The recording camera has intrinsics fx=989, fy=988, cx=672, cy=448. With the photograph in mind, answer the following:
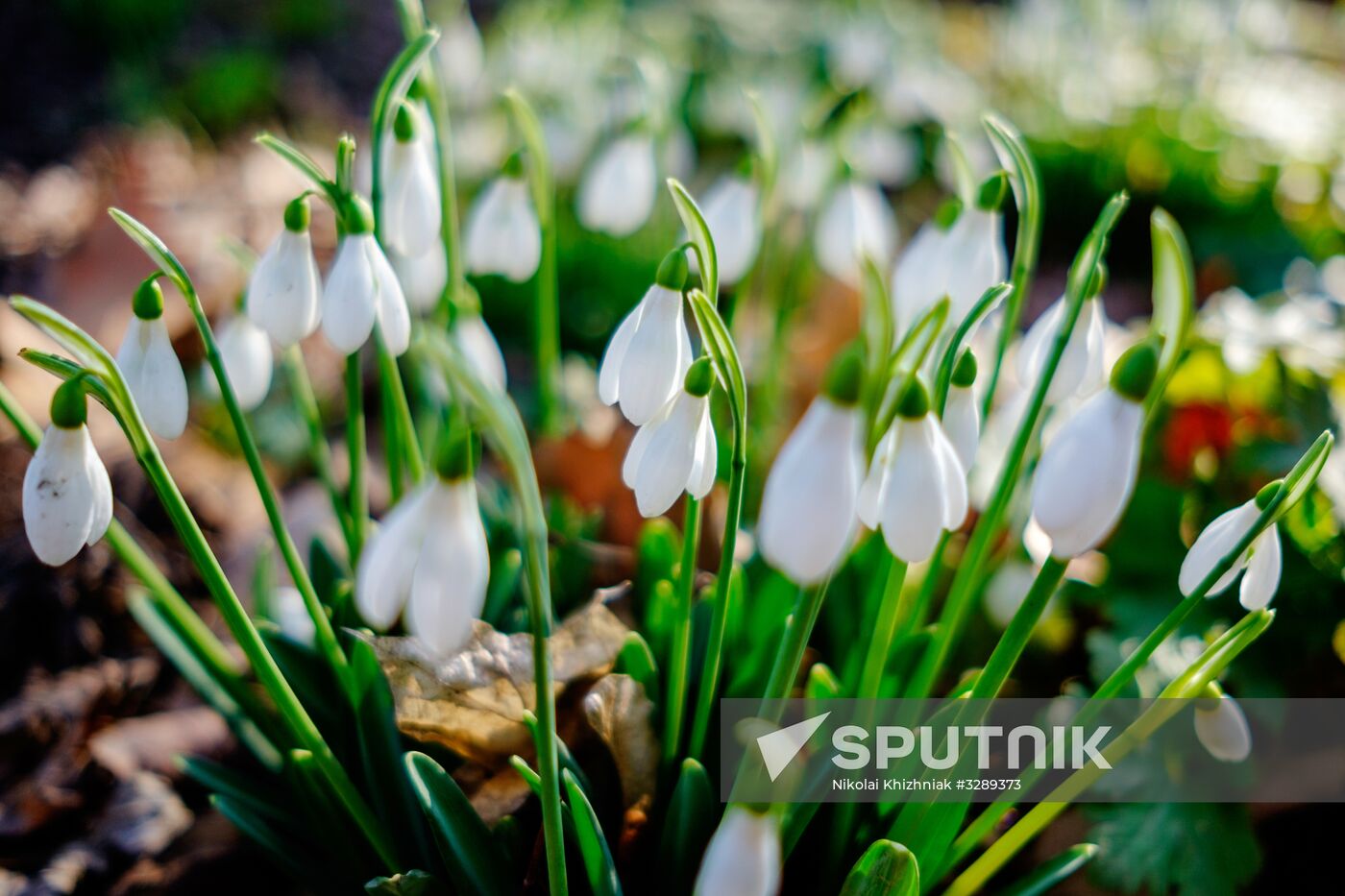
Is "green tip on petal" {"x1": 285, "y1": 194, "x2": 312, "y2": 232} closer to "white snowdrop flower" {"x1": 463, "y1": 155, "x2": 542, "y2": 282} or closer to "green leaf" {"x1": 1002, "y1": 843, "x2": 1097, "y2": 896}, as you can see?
"white snowdrop flower" {"x1": 463, "y1": 155, "x2": 542, "y2": 282}

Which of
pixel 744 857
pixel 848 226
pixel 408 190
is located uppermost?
pixel 848 226

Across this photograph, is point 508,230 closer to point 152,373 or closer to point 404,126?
point 404,126

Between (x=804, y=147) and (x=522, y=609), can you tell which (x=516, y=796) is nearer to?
(x=522, y=609)

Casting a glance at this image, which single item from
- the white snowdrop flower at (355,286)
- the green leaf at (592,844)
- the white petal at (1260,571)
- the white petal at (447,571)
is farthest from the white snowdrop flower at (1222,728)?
the white snowdrop flower at (355,286)

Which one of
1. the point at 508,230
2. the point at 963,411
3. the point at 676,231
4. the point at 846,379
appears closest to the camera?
the point at 846,379

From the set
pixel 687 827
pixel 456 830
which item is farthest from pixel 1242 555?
pixel 456 830

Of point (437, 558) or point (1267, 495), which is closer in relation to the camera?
point (437, 558)

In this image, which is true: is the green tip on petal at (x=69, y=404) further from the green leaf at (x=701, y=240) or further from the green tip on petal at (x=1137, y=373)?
the green tip on petal at (x=1137, y=373)

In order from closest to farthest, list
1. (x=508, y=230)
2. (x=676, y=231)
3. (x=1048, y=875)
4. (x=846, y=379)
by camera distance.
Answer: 1. (x=846, y=379)
2. (x=1048, y=875)
3. (x=508, y=230)
4. (x=676, y=231)
